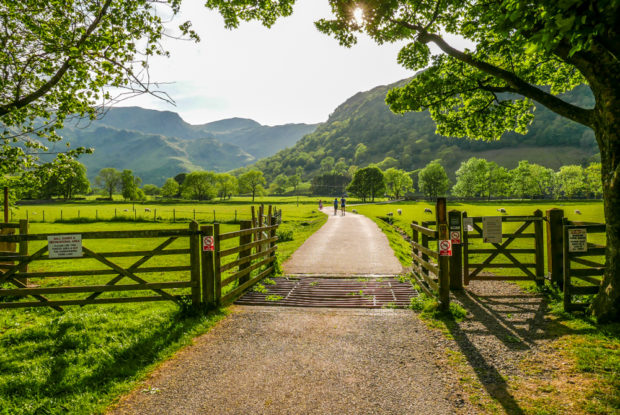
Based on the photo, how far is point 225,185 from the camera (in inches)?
4990

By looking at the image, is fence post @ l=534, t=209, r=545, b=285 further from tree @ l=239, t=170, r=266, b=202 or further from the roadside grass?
tree @ l=239, t=170, r=266, b=202

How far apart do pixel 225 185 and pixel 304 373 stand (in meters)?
127

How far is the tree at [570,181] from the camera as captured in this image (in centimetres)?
9077

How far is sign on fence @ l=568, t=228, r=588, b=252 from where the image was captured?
6.58 m

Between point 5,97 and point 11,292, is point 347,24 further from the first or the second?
point 11,292

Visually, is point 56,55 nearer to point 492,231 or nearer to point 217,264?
point 217,264

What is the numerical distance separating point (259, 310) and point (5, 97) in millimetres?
8085

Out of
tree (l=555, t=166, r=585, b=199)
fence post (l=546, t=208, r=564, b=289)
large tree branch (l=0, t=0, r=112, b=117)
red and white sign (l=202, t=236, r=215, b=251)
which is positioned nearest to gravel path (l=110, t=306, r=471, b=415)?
red and white sign (l=202, t=236, r=215, b=251)

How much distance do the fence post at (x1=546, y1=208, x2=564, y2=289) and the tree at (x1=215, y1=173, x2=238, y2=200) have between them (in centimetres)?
12468

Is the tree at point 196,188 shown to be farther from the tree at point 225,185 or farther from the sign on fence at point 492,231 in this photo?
the sign on fence at point 492,231

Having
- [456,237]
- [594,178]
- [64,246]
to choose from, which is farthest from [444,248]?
[594,178]

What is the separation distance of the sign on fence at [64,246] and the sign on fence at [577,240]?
10329 mm

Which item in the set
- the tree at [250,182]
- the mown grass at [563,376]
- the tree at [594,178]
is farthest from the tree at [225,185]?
the mown grass at [563,376]

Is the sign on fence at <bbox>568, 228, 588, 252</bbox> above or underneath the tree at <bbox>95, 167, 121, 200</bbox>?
underneath
